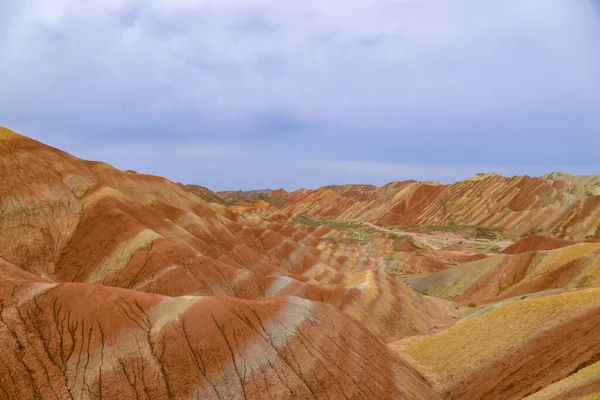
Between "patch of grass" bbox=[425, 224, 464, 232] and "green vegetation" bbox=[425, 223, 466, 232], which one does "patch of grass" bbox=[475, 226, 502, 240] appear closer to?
Answer: "green vegetation" bbox=[425, 223, 466, 232]

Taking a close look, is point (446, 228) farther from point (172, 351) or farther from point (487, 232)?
point (172, 351)

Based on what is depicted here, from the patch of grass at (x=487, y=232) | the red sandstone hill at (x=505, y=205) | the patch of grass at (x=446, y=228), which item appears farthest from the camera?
the patch of grass at (x=446, y=228)

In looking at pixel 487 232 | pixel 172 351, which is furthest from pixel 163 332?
pixel 487 232

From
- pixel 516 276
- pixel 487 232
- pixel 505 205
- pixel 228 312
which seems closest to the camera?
pixel 228 312

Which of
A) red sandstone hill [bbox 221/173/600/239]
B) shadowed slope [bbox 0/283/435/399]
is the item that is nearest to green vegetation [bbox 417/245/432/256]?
red sandstone hill [bbox 221/173/600/239]

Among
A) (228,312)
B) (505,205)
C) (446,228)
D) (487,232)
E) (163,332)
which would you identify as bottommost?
(163,332)

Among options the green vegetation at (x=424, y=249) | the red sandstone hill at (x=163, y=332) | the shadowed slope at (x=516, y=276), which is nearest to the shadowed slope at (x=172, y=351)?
the red sandstone hill at (x=163, y=332)

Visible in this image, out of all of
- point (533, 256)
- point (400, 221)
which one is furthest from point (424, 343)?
point (400, 221)

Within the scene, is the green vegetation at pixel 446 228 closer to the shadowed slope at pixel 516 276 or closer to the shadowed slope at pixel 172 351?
the shadowed slope at pixel 516 276

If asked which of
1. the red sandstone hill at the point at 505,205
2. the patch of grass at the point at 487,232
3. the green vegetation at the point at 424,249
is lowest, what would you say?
the green vegetation at the point at 424,249

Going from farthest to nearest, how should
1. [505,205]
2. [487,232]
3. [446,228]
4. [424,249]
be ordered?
[505,205] < [446,228] < [487,232] < [424,249]

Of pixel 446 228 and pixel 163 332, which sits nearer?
pixel 163 332
